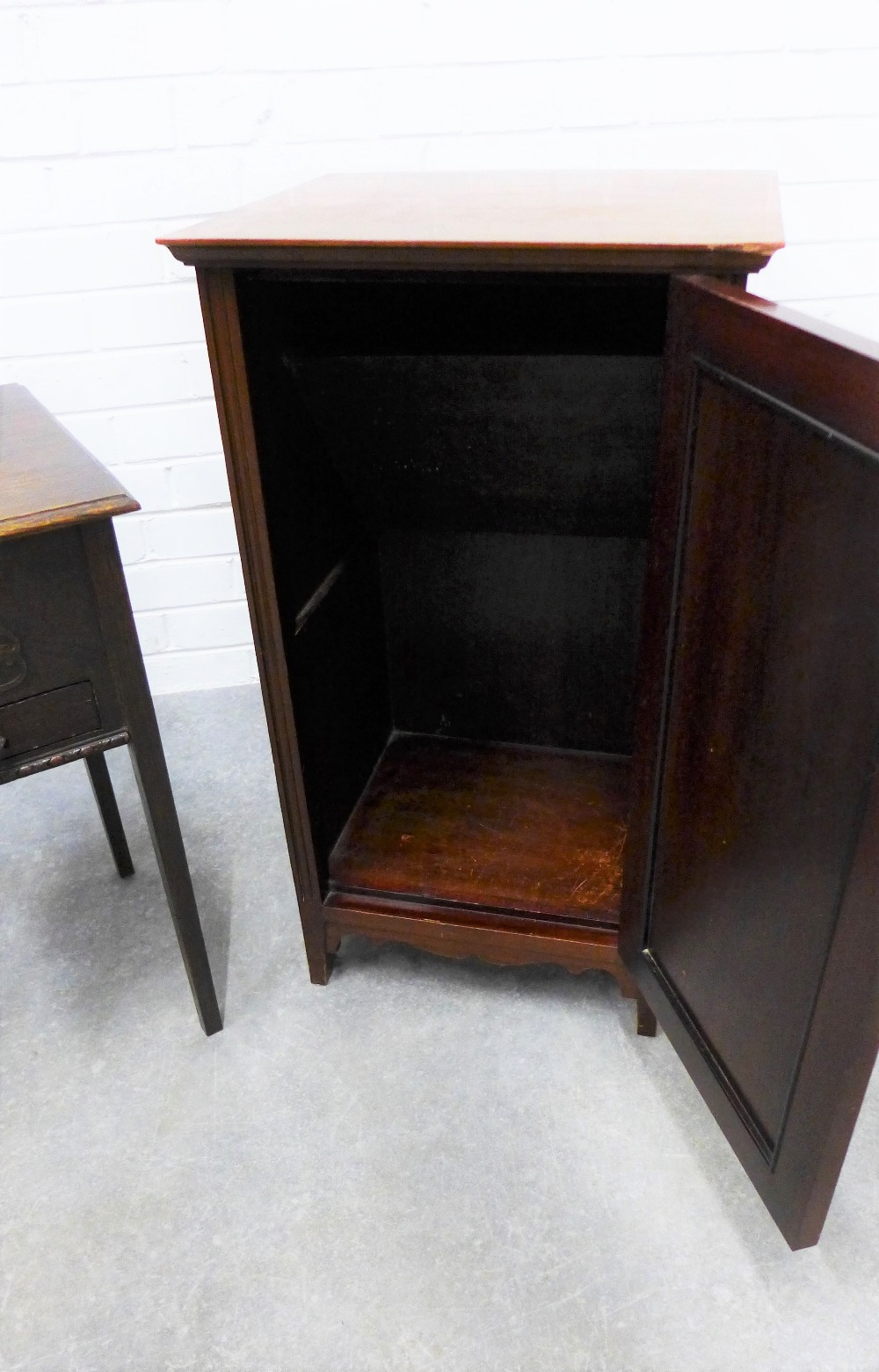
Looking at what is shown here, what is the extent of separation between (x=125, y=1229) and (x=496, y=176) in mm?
1414

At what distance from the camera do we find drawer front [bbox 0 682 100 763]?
1.02 m

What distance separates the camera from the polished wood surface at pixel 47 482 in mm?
943

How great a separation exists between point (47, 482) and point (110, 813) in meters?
0.73

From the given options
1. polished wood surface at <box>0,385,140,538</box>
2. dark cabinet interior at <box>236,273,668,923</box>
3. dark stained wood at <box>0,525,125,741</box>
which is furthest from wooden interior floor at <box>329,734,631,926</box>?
polished wood surface at <box>0,385,140,538</box>

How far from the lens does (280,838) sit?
1.72 m

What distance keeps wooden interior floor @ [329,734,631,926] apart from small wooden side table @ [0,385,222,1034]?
393 millimetres

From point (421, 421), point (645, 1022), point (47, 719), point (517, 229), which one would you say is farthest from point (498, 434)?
point (645, 1022)

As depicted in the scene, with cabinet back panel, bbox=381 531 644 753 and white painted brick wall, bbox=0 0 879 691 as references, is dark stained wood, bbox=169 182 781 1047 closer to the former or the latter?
cabinet back panel, bbox=381 531 644 753

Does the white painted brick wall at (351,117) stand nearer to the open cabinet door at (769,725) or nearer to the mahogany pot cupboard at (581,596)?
the mahogany pot cupboard at (581,596)

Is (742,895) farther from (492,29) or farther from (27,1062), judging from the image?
(492,29)

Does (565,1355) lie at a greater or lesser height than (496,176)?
lesser

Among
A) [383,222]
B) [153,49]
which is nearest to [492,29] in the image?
[153,49]

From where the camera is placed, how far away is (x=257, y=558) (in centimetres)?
112

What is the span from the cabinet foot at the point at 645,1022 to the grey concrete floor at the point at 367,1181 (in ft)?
0.07
